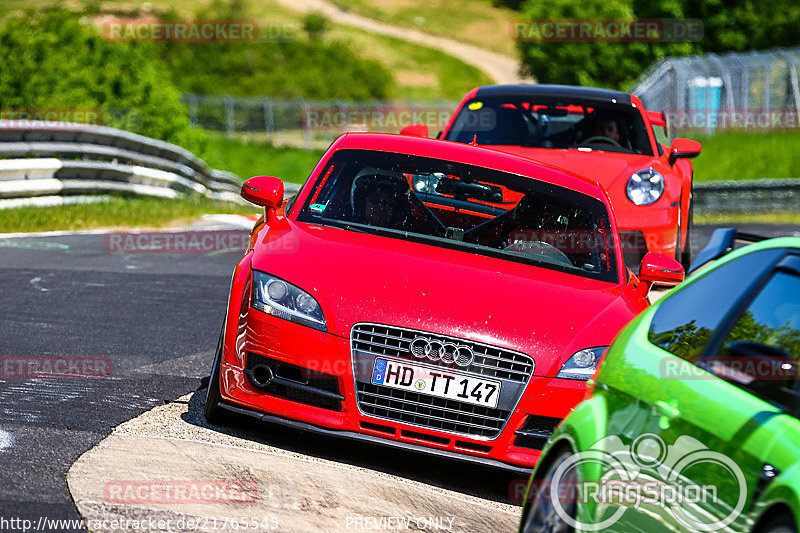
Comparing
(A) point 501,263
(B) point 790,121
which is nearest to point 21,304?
(A) point 501,263

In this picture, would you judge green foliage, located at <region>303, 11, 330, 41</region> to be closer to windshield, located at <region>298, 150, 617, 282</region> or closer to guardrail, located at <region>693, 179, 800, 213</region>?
guardrail, located at <region>693, 179, 800, 213</region>

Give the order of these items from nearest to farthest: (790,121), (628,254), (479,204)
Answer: (479,204) → (628,254) → (790,121)

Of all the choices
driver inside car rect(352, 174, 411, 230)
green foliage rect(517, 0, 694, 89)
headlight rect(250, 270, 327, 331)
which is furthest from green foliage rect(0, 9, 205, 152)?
green foliage rect(517, 0, 694, 89)

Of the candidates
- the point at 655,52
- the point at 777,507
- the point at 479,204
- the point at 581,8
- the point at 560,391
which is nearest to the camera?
the point at 777,507

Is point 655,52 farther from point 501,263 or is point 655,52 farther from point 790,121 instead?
point 501,263

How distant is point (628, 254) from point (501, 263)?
13.8 ft

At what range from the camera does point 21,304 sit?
948 centimetres

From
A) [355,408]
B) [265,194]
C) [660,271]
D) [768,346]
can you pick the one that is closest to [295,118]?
[265,194]

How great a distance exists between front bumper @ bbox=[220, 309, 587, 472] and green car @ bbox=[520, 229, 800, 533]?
1332 millimetres

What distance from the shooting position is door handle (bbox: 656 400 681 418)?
383 cm

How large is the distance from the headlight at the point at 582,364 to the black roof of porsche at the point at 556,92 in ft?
19.6

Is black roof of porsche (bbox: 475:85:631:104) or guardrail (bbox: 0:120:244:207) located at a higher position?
black roof of porsche (bbox: 475:85:631:104)

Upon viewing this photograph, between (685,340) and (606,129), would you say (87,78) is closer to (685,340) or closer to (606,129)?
(606,129)

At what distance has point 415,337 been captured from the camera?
5.79m
